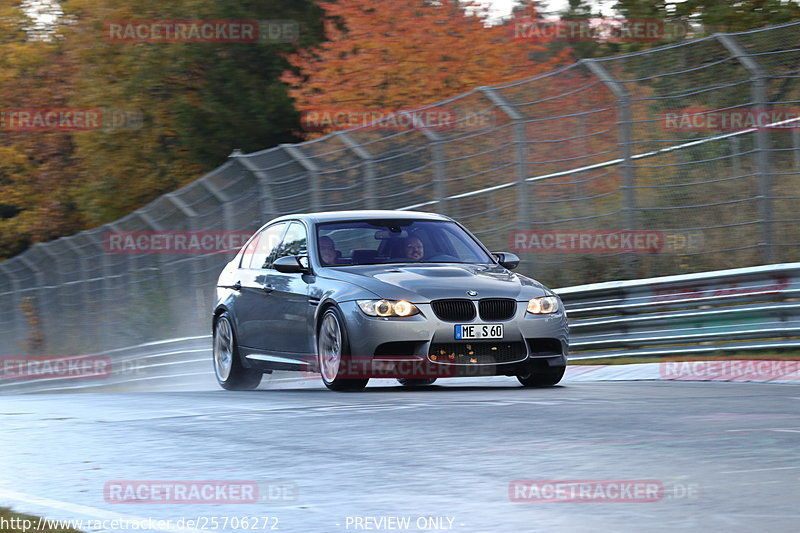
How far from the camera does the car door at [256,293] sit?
13.5m

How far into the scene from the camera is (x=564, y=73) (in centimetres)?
1612

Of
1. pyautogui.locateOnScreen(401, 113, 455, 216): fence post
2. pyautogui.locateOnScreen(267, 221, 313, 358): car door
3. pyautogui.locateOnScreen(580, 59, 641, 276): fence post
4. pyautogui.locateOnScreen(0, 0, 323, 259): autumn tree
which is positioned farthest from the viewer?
pyautogui.locateOnScreen(0, 0, 323, 259): autumn tree

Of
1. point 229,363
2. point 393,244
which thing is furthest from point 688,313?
point 229,363

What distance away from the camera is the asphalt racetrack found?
550 centimetres

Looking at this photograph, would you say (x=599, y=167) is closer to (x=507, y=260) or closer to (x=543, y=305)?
(x=507, y=260)

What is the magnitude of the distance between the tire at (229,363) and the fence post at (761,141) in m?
5.08

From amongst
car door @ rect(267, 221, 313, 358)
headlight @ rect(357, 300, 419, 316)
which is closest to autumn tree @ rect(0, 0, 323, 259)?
car door @ rect(267, 221, 313, 358)

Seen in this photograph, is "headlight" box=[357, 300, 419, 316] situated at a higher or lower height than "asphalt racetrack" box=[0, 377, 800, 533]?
higher

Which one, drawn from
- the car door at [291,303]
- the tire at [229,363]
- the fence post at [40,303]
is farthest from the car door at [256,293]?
the fence post at [40,303]

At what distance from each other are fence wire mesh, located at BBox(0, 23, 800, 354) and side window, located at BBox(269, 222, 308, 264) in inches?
159

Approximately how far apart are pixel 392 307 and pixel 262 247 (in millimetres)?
3156

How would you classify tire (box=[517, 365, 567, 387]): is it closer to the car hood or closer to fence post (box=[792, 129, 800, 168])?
the car hood

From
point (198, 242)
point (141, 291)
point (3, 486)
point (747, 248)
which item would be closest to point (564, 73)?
point (747, 248)

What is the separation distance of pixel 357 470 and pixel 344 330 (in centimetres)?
477
